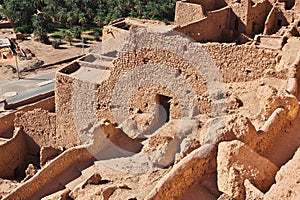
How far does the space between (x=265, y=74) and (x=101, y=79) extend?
648cm

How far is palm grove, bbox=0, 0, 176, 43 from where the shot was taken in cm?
4934

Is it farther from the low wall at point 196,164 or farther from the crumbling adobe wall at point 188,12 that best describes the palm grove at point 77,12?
the low wall at point 196,164

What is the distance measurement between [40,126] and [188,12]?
9317 mm

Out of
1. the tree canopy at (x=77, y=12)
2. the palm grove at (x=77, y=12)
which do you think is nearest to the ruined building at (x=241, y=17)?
the palm grove at (x=77, y=12)

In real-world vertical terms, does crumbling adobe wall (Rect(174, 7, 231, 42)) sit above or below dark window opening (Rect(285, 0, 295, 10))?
below

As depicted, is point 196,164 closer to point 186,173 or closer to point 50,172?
point 186,173

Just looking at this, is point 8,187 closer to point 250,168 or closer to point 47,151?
point 47,151

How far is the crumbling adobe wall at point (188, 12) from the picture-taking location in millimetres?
22797

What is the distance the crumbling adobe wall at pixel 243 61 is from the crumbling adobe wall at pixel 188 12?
7004mm

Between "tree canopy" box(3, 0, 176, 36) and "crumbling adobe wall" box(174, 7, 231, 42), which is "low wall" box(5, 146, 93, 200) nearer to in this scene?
"crumbling adobe wall" box(174, 7, 231, 42)

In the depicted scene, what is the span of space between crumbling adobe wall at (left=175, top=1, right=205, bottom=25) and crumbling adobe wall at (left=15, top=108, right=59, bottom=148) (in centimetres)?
834

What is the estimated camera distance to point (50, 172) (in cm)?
1444

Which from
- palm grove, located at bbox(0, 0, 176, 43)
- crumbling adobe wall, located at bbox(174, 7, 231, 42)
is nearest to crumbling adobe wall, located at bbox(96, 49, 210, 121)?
crumbling adobe wall, located at bbox(174, 7, 231, 42)

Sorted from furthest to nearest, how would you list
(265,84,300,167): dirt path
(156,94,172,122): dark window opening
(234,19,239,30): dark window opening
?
(234,19,239,30): dark window opening
(156,94,172,122): dark window opening
(265,84,300,167): dirt path
